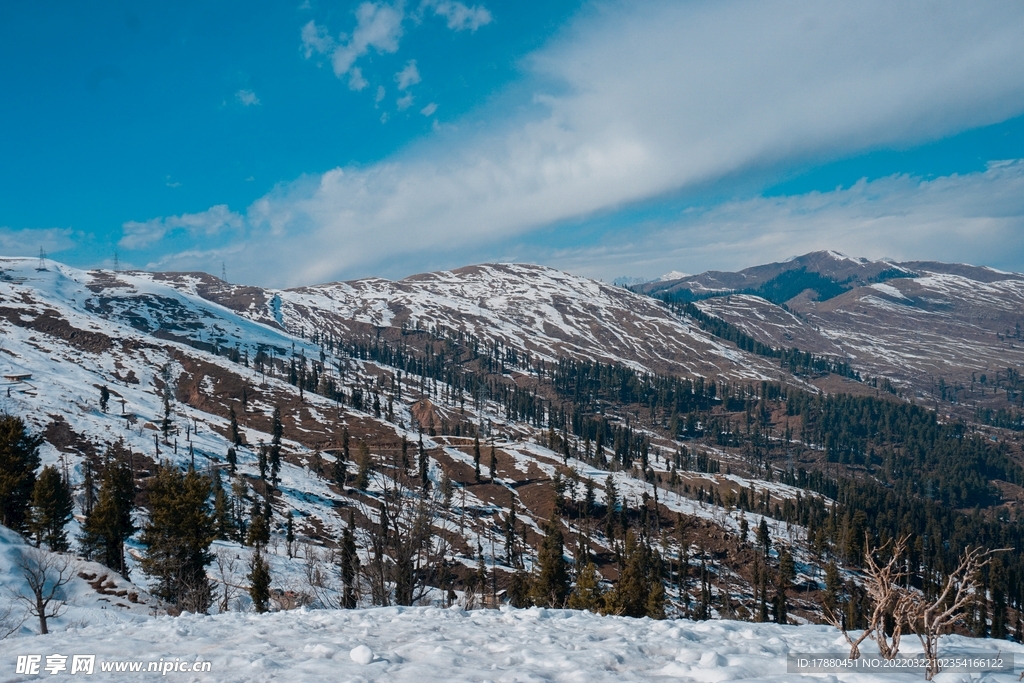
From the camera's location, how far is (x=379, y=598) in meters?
23.3

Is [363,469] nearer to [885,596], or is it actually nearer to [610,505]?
[610,505]

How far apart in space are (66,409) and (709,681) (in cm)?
17481

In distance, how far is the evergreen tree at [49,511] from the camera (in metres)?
53.1

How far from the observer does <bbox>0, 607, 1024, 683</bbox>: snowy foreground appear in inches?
418

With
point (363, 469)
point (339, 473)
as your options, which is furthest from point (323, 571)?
point (339, 473)

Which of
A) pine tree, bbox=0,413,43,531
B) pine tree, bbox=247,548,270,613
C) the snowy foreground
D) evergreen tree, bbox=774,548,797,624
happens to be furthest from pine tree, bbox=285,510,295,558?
evergreen tree, bbox=774,548,797,624

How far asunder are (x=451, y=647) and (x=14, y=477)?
223ft

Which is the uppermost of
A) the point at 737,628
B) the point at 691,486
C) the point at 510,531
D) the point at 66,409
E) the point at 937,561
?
the point at 737,628

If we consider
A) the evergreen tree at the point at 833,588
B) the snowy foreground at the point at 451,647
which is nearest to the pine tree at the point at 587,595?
the snowy foreground at the point at 451,647

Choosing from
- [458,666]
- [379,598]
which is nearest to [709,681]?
[458,666]

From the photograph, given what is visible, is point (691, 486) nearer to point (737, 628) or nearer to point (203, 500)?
point (203, 500)

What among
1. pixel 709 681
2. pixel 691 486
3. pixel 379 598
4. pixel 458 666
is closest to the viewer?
pixel 709 681

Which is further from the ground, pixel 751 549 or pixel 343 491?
pixel 343 491

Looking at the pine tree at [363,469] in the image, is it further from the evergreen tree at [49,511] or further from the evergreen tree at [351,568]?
the evergreen tree at [351,568]
